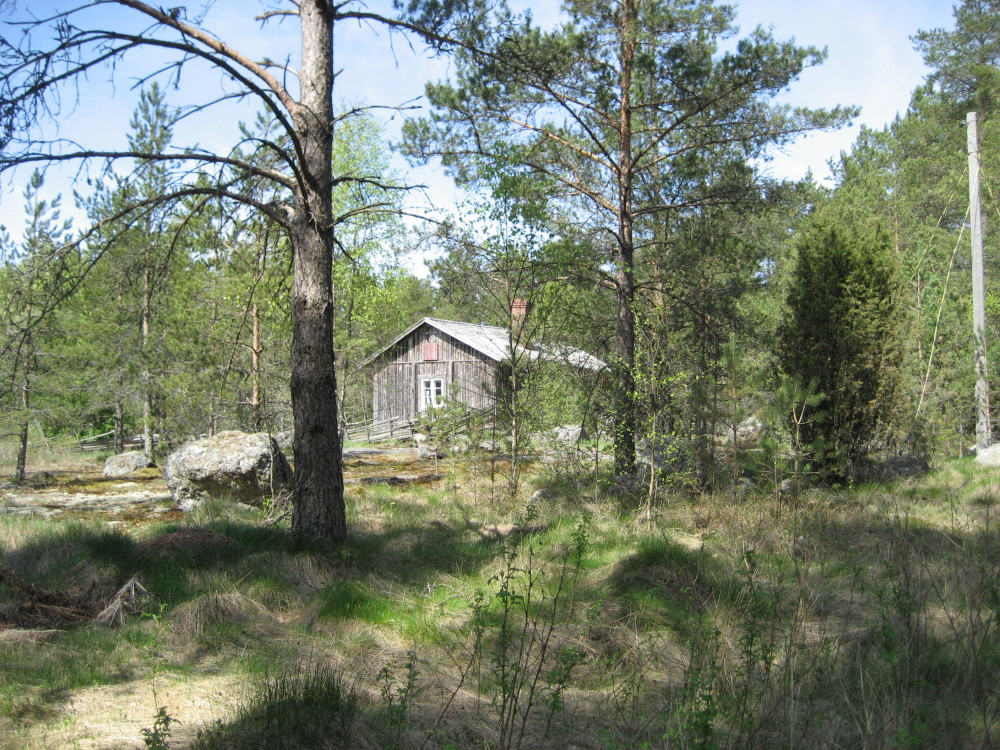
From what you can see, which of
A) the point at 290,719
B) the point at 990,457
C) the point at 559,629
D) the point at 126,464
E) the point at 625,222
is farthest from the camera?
the point at 126,464

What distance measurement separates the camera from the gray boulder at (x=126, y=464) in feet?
54.8

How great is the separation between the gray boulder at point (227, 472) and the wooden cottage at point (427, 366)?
48.7ft

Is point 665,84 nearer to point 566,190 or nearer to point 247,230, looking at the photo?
point 566,190

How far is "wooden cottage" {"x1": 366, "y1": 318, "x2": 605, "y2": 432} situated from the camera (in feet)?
84.8

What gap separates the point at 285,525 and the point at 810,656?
5.27 metres

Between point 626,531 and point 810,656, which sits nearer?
point 810,656

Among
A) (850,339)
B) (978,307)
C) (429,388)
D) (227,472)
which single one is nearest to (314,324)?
(227,472)

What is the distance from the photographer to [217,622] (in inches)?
185

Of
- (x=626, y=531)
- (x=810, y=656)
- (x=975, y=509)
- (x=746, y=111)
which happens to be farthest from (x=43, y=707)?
(x=746, y=111)

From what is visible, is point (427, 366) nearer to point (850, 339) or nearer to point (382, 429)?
point (382, 429)

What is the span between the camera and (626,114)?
1107 centimetres

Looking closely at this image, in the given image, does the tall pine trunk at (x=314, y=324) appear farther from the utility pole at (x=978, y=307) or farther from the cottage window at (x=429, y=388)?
the cottage window at (x=429, y=388)

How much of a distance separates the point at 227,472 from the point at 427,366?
58.5ft

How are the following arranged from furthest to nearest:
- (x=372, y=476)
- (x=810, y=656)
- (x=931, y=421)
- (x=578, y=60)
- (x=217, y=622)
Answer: (x=372, y=476), (x=931, y=421), (x=578, y=60), (x=217, y=622), (x=810, y=656)
